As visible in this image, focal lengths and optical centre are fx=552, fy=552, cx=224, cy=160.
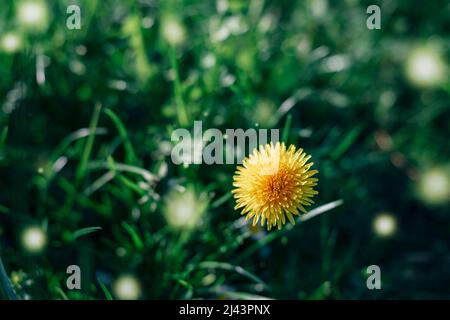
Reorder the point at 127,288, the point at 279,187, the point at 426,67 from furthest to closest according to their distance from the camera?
the point at 426,67 < the point at 127,288 < the point at 279,187

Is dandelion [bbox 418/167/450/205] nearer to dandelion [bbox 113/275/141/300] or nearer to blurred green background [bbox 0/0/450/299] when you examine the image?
blurred green background [bbox 0/0/450/299]

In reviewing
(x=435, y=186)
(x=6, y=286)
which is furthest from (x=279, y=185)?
(x=435, y=186)

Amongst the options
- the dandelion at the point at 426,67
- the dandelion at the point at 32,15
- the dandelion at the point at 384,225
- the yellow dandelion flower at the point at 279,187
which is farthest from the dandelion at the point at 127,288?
the dandelion at the point at 426,67

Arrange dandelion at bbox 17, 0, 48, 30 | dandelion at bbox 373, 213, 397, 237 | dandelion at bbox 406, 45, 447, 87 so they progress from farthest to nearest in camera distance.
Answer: dandelion at bbox 406, 45, 447, 87
dandelion at bbox 17, 0, 48, 30
dandelion at bbox 373, 213, 397, 237

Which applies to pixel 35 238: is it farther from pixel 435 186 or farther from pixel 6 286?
pixel 435 186

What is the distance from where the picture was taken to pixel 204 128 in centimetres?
109

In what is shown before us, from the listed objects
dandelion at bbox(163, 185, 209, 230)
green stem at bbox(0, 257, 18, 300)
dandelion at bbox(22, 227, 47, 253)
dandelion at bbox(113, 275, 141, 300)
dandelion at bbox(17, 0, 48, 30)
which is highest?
dandelion at bbox(17, 0, 48, 30)

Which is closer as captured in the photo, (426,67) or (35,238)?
(35,238)

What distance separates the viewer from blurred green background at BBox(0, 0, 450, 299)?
106 centimetres

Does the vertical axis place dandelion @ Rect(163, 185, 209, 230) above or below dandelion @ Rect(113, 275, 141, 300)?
above

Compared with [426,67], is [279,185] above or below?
below

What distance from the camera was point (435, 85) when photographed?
4.98 ft

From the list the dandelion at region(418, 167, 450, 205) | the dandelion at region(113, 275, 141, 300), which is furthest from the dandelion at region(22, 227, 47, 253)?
the dandelion at region(418, 167, 450, 205)

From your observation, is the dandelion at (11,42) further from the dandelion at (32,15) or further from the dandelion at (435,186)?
the dandelion at (435,186)
